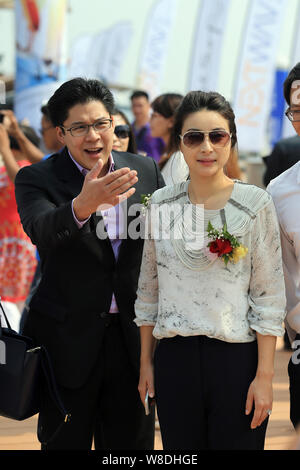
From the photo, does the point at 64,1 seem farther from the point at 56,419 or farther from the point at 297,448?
the point at 297,448

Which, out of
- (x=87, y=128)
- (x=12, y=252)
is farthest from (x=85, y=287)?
(x=12, y=252)

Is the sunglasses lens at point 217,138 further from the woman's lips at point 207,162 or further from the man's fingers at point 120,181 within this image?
the man's fingers at point 120,181

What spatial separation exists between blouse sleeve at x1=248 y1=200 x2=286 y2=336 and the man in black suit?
57 centimetres

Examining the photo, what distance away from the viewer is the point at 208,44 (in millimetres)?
13438

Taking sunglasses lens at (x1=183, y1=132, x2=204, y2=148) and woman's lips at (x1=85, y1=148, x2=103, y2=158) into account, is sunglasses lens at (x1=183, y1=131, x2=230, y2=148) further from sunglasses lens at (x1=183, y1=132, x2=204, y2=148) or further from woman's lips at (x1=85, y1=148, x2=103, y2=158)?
woman's lips at (x1=85, y1=148, x2=103, y2=158)

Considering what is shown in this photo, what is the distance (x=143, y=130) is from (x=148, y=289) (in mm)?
4777

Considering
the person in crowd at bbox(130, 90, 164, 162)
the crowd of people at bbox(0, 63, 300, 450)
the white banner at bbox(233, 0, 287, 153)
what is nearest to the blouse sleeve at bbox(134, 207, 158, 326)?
the crowd of people at bbox(0, 63, 300, 450)

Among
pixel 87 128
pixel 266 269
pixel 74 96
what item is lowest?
pixel 266 269

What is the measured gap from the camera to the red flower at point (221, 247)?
2119mm

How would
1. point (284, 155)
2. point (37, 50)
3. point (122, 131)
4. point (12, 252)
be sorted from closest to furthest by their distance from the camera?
point (122, 131) → point (284, 155) → point (12, 252) → point (37, 50)

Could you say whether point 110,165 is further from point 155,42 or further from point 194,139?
point 155,42

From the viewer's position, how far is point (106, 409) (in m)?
2.62

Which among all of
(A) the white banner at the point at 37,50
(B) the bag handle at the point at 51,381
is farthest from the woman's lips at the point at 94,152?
(A) the white banner at the point at 37,50

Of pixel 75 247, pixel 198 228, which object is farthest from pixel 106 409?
pixel 198 228
